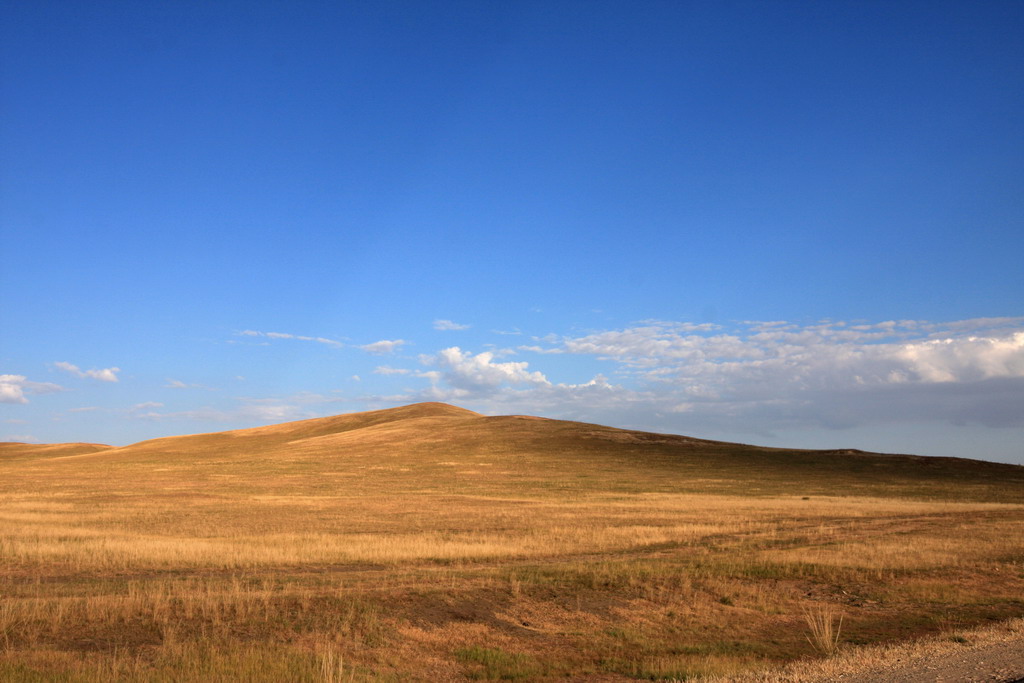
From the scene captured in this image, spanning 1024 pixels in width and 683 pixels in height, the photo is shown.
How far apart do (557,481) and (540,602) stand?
166 ft

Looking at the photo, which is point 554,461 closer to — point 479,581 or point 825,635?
point 479,581

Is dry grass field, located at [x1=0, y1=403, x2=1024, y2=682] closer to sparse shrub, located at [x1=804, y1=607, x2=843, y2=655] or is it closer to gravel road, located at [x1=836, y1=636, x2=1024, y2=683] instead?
sparse shrub, located at [x1=804, y1=607, x2=843, y2=655]

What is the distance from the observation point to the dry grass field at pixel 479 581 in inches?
509

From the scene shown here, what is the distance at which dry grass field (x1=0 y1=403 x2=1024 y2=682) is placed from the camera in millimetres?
12930

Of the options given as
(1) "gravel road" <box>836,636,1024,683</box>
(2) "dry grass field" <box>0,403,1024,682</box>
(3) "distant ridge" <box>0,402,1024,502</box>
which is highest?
(3) "distant ridge" <box>0,402,1024,502</box>

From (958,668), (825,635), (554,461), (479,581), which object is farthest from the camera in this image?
(554,461)

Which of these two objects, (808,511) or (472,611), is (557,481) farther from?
(472,611)

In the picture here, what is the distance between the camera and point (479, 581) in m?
18.6

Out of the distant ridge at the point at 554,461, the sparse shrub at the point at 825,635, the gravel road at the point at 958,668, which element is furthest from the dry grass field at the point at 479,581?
the distant ridge at the point at 554,461

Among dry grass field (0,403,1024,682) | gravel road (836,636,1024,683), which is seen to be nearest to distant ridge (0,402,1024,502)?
dry grass field (0,403,1024,682)

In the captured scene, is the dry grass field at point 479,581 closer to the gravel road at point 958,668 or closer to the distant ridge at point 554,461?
the gravel road at point 958,668

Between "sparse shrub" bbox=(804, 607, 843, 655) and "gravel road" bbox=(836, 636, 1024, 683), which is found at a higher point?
"gravel road" bbox=(836, 636, 1024, 683)

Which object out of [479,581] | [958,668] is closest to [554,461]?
[479,581]

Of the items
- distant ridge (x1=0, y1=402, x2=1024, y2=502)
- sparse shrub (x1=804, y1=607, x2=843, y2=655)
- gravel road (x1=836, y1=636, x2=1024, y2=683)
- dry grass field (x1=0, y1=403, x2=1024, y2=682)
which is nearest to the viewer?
gravel road (x1=836, y1=636, x2=1024, y2=683)
